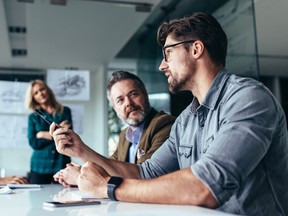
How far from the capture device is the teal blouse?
10.9 feet

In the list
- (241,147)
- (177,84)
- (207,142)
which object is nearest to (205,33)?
(177,84)

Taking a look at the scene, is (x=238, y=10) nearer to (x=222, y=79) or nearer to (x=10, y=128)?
(x=222, y=79)

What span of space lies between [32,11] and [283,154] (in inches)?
133

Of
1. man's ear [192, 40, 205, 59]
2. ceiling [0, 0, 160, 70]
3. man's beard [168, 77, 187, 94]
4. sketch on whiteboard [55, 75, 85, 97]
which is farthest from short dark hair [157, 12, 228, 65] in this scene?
sketch on whiteboard [55, 75, 85, 97]

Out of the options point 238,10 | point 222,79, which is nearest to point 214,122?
point 222,79

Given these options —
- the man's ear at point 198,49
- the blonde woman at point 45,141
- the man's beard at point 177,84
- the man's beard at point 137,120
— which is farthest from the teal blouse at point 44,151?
the man's ear at point 198,49

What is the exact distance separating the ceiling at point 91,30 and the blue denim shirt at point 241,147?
7.86ft

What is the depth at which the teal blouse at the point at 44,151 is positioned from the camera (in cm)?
331

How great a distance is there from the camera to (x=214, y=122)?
44.7 inches

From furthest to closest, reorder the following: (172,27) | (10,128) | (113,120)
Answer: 1. (113,120)
2. (10,128)
3. (172,27)

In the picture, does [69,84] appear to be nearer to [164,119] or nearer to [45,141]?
[45,141]

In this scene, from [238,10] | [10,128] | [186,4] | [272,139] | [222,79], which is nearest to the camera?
[272,139]

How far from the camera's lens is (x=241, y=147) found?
3.04ft

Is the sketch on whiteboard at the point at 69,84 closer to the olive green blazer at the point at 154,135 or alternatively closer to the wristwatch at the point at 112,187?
the olive green blazer at the point at 154,135
